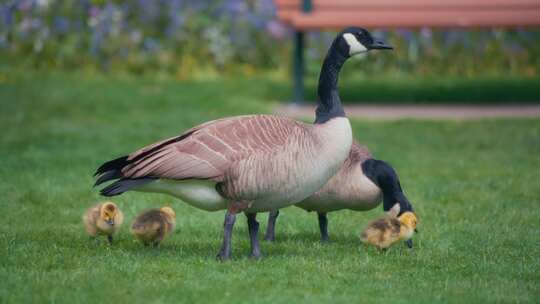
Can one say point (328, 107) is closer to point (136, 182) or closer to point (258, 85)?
point (136, 182)

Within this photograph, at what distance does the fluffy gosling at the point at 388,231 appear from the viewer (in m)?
6.40

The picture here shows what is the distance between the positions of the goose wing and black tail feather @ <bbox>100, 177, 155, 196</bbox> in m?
0.03

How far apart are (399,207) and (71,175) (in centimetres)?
350

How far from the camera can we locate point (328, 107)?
6387mm

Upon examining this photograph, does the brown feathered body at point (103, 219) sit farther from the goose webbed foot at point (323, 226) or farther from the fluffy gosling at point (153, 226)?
A: the goose webbed foot at point (323, 226)

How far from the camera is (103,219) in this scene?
6.50m

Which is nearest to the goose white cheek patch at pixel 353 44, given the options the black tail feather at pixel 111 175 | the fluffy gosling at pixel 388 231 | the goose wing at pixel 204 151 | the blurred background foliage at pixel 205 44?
the goose wing at pixel 204 151

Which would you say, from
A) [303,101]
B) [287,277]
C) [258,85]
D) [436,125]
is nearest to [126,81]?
[258,85]

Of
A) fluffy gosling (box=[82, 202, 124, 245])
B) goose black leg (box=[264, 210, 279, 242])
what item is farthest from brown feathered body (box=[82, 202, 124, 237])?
Result: goose black leg (box=[264, 210, 279, 242])

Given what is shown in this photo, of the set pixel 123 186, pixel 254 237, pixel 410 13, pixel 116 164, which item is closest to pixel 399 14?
pixel 410 13

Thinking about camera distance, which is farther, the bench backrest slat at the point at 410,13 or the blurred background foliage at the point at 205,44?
the blurred background foliage at the point at 205,44

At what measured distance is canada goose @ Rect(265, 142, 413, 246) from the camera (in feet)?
22.1

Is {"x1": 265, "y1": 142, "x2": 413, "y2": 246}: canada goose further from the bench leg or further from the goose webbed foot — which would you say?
the bench leg

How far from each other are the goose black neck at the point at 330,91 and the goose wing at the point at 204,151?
23 cm
